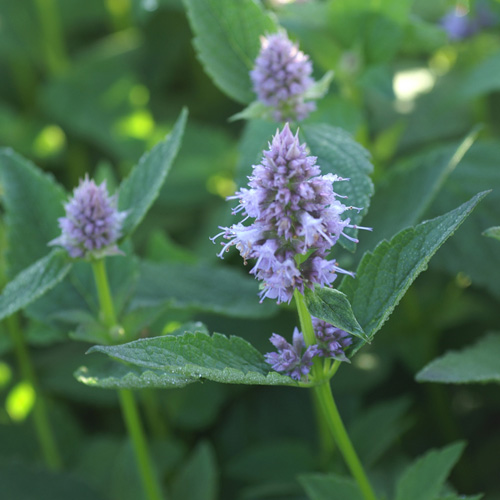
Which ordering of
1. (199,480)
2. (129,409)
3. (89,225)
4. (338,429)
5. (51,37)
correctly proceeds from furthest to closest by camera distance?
(51,37) → (199,480) → (129,409) → (89,225) → (338,429)

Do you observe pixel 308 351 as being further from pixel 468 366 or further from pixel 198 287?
pixel 198 287

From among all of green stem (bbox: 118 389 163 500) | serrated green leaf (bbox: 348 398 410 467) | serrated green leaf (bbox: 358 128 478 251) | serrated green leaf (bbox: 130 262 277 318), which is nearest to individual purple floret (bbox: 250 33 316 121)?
serrated green leaf (bbox: 358 128 478 251)

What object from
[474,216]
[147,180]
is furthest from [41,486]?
[474,216]

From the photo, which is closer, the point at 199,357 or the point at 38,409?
the point at 199,357

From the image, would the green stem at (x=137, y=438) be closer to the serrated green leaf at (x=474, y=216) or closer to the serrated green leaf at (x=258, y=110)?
the serrated green leaf at (x=258, y=110)

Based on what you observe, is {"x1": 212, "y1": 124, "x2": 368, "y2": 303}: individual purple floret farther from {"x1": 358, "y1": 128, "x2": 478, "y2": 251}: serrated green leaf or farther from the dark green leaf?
the dark green leaf

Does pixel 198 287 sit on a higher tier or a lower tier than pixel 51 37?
lower
